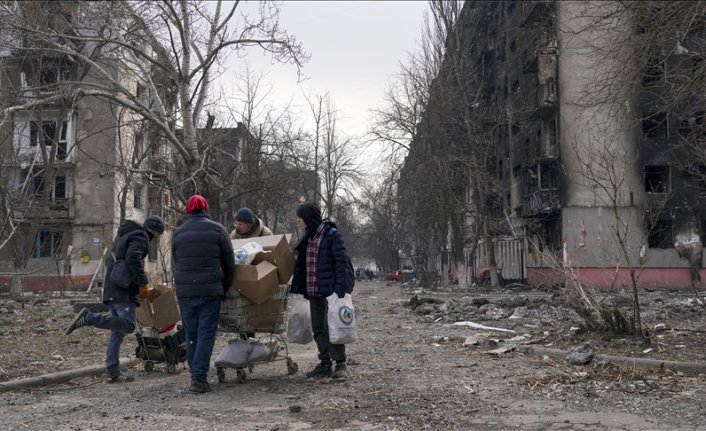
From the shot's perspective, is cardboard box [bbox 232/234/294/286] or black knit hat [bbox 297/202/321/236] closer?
cardboard box [bbox 232/234/294/286]

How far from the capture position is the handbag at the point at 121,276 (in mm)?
7633

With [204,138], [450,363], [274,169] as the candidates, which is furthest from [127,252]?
[274,169]

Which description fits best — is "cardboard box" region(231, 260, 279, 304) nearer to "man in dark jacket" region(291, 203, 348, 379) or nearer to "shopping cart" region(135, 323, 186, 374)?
"man in dark jacket" region(291, 203, 348, 379)

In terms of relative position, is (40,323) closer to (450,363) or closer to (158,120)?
(158,120)

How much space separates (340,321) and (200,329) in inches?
55.0

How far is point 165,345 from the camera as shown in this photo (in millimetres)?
8367

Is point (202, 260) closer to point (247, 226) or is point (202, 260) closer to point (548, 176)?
point (247, 226)

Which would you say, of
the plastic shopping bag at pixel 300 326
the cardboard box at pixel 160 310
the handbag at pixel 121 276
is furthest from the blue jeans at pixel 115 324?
the plastic shopping bag at pixel 300 326

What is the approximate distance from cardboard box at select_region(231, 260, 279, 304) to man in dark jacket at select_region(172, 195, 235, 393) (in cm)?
12

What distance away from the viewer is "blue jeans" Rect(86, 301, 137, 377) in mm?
7660

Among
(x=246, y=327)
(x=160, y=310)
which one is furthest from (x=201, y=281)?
(x=160, y=310)

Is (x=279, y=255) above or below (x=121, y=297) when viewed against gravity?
above

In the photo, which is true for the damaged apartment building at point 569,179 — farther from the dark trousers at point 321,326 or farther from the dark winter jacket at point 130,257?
the dark winter jacket at point 130,257

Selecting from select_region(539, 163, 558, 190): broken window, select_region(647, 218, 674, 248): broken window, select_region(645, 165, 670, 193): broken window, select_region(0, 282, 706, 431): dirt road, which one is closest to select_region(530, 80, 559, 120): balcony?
select_region(539, 163, 558, 190): broken window
